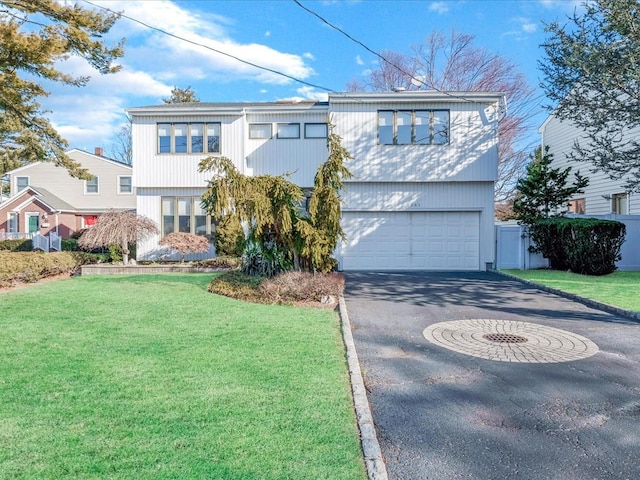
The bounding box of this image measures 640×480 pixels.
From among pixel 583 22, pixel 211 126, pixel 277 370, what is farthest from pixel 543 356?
pixel 211 126

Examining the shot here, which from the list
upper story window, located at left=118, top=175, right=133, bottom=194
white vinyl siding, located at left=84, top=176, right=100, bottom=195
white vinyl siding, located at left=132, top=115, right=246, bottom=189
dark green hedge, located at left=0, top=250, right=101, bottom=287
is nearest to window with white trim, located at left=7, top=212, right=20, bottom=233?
white vinyl siding, located at left=84, top=176, right=100, bottom=195

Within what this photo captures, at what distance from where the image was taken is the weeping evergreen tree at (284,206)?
8.99 m

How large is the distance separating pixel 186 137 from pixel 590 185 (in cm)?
1783

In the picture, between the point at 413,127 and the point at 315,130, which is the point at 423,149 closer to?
the point at 413,127

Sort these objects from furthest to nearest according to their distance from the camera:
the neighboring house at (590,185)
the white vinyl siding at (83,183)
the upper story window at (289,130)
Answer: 1. the white vinyl siding at (83,183)
2. the neighboring house at (590,185)
3. the upper story window at (289,130)

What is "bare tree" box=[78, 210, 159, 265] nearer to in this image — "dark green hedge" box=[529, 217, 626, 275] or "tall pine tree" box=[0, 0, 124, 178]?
"tall pine tree" box=[0, 0, 124, 178]

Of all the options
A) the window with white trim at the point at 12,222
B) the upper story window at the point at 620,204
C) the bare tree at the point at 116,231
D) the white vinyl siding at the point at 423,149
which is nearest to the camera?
the bare tree at the point at 116,231

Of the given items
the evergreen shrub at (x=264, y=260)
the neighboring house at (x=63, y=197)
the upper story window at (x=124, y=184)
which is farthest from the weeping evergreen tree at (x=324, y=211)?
the upper story window at (x=124, y=184)

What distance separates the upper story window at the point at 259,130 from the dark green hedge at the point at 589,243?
10890mm

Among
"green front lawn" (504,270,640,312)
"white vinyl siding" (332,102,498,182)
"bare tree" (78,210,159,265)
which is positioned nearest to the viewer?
"green front lawn" (504,270,640,312)

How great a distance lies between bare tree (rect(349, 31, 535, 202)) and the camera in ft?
85.8

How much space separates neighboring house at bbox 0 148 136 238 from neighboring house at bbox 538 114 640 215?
84.2 ft

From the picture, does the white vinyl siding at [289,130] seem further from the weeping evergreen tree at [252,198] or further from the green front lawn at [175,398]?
the green front lawn at [175,398]

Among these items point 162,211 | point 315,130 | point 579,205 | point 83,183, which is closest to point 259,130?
point 315,130
